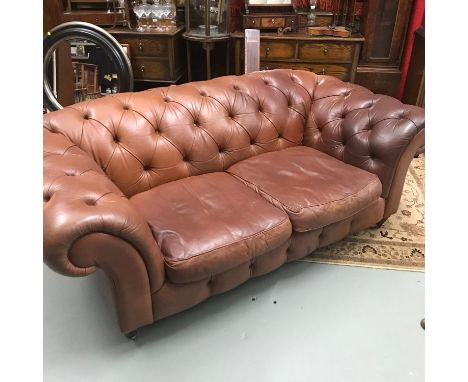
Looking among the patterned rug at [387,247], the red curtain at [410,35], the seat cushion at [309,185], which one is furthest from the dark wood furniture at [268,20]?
the patterned rug at [387,247]

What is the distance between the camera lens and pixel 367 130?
1722 mm

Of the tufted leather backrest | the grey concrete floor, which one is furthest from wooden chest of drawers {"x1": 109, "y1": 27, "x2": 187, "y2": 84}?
the grey concrete floor

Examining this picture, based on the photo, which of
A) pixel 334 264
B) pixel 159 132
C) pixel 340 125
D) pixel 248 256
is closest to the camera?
pixel 248 256

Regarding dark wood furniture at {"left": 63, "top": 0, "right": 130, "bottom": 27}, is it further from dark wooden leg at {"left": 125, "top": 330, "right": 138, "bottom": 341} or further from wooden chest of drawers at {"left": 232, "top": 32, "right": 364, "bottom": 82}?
dark wooden leg at {"left": 125, "top": 330, "right": 138, "bottom": 341}

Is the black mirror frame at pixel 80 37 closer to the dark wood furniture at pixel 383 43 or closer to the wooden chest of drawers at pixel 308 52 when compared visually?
the wooden chest of drawers at pixel 308 52

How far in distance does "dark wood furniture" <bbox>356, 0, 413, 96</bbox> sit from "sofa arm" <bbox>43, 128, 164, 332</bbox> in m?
2.45

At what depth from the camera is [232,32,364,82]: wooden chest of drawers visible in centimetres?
271

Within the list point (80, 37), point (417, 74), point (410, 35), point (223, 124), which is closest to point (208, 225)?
point (223, 124)

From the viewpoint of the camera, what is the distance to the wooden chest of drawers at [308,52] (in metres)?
2.71

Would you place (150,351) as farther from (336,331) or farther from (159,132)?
(159,132)

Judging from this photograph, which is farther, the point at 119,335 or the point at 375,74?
the point at 375,74
